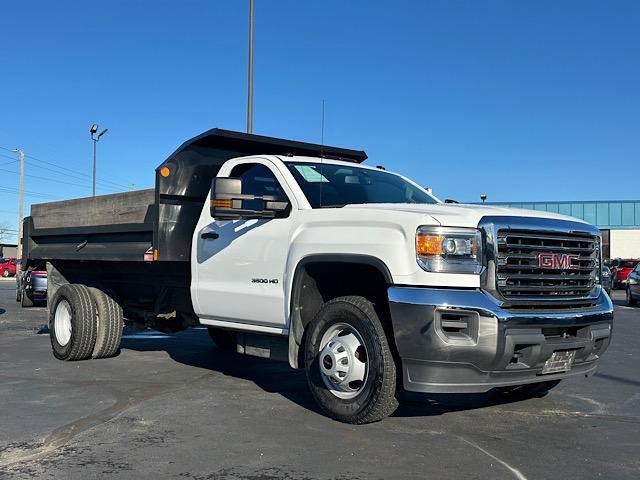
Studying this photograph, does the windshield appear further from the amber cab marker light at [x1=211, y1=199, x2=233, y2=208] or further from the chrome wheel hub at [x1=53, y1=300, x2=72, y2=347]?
the chrome wheel hub at [x1=53, y1=300, x2=72, y2=347]

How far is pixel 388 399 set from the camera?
192 inches

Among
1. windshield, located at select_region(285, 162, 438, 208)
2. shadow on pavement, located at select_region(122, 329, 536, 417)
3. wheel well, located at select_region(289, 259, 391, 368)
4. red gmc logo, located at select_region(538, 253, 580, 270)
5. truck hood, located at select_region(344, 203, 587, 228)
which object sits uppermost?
windshield, located at select_region(285, 162, 438, 208)

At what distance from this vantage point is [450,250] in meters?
4.65

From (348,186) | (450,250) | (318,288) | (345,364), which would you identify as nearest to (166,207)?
(348,186)

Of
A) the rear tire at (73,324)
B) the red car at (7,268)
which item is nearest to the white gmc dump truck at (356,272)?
the rear tire at (73,324)

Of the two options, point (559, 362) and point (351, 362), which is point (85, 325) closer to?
point (351, 362)

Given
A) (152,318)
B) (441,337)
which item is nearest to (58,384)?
(152,318)

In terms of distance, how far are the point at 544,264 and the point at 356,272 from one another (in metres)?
1.45

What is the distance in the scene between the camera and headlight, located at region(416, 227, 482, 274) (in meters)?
4.64

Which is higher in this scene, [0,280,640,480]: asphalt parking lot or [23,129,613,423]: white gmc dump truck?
[23,129,613,423]: white gmc dump truck

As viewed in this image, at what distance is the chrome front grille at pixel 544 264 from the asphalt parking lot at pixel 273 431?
1073 millimetres

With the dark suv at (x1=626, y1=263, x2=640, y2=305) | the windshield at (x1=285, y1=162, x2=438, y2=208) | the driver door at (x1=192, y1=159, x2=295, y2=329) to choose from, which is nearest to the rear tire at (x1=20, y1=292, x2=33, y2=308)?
the driver door at (x1=192, y1=159, x2=295, y2=329)

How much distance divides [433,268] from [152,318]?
4892mm

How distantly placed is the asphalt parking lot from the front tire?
18 cm
